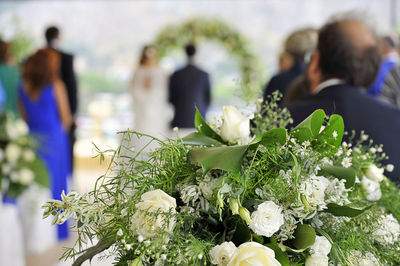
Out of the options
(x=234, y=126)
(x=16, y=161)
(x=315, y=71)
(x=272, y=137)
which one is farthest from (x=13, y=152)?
(x=272, y=137)

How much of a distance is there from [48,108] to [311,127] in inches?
161

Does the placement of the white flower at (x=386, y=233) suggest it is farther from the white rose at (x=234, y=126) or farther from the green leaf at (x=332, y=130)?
the white rose at (x=234, y=126)

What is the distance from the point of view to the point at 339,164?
38.9 inches

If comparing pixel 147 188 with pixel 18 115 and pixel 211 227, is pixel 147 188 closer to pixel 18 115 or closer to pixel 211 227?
pixel 211 227

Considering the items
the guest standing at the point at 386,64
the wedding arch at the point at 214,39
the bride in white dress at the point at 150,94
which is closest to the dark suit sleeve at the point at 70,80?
the bride in white dress at the point at 150,94

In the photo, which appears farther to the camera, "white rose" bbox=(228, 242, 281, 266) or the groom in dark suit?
the groom in dark suit

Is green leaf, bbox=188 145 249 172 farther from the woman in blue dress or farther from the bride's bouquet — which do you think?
the woman in blue dress

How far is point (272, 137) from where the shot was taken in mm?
849

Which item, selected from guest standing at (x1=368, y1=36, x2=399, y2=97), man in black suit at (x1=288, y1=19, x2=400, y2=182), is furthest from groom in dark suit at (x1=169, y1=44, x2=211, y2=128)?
man in black suit at (x1=288, y1=19, x2=400, y2=182)

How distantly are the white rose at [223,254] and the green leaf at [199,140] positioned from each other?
22 centimetres

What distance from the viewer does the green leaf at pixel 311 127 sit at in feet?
2.86

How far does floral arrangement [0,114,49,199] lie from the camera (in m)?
2.78

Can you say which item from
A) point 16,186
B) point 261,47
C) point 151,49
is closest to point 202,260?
point 16,186

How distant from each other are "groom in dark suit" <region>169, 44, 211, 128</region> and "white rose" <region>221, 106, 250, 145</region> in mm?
5293
